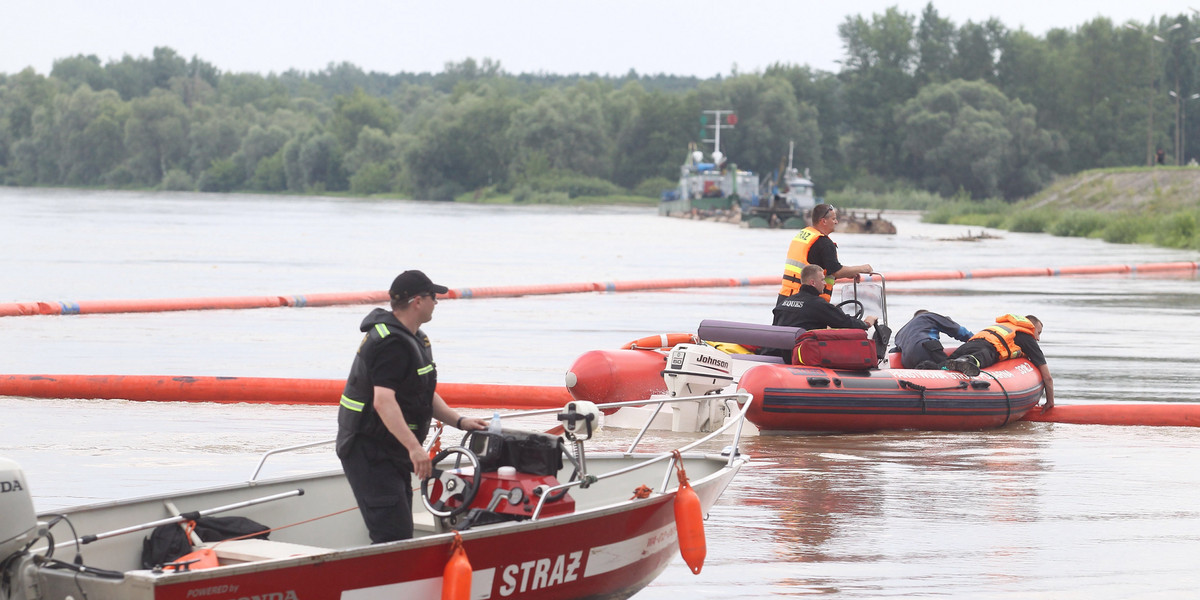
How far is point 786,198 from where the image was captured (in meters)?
72.7

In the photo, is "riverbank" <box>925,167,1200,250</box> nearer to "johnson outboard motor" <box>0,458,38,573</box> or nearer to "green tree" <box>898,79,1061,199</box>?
"green tree" <box>898,79,1061,199</box>

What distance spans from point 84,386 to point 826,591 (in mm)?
7955

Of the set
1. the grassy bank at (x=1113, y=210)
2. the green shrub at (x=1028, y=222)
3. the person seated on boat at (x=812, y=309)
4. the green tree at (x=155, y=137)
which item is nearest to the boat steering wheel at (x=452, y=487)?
the person seated on boat at (x=812, y=309)

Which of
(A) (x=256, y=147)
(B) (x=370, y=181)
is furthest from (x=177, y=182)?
(B) (x=370, y=181)

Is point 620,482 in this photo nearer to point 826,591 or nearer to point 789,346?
point 826,591

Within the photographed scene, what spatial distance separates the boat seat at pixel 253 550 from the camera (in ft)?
19.3

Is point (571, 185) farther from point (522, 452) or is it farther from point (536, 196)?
point (522, 452)

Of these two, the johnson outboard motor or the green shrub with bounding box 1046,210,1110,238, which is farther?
the green shrub with bounding box 1046,210,1110,238

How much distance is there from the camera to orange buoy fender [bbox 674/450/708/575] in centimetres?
661

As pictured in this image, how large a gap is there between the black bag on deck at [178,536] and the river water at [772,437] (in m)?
2.14

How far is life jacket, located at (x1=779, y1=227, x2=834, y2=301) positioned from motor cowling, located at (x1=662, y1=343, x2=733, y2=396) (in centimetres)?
110

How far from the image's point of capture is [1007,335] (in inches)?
490

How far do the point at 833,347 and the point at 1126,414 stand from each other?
10.2 feet

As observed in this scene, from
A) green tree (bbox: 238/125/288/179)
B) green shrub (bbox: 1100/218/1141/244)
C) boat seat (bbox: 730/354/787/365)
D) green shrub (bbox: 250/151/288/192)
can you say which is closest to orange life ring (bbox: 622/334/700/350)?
boat seat (bbox: 730/354/787/365)
